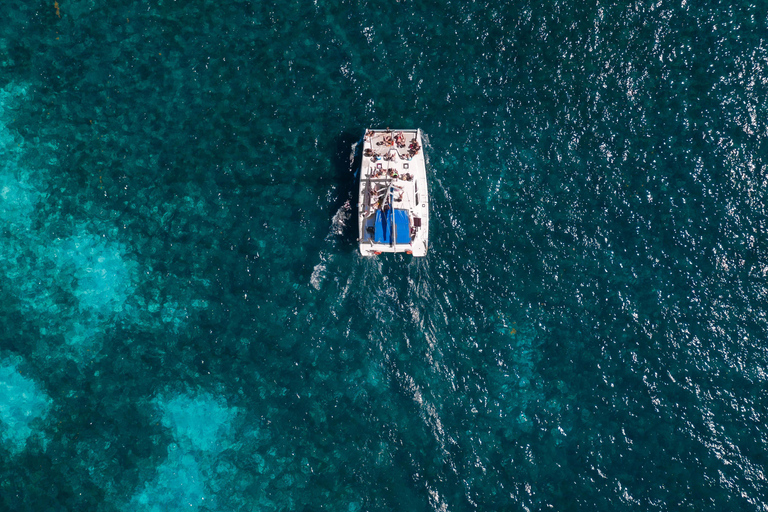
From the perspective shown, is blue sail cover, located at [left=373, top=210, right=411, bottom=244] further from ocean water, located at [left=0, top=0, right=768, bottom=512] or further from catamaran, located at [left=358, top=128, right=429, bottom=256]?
ocean water, located at [left=0, top=0, right=768, bottom=512]

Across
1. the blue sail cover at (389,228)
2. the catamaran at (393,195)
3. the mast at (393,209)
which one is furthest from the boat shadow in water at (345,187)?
the mast at (393,209)

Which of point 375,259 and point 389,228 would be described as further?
point 375,259

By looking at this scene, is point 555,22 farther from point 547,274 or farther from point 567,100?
point 547,274

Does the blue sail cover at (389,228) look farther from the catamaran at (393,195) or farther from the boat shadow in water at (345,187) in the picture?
the boat shadow in water at (345,187)

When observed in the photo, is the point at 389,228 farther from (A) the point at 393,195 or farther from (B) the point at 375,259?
(B) the point at 375,259

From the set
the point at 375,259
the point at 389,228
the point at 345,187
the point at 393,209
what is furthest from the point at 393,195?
the point at 375,259

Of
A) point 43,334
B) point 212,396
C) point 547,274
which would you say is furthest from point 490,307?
point 43,334
